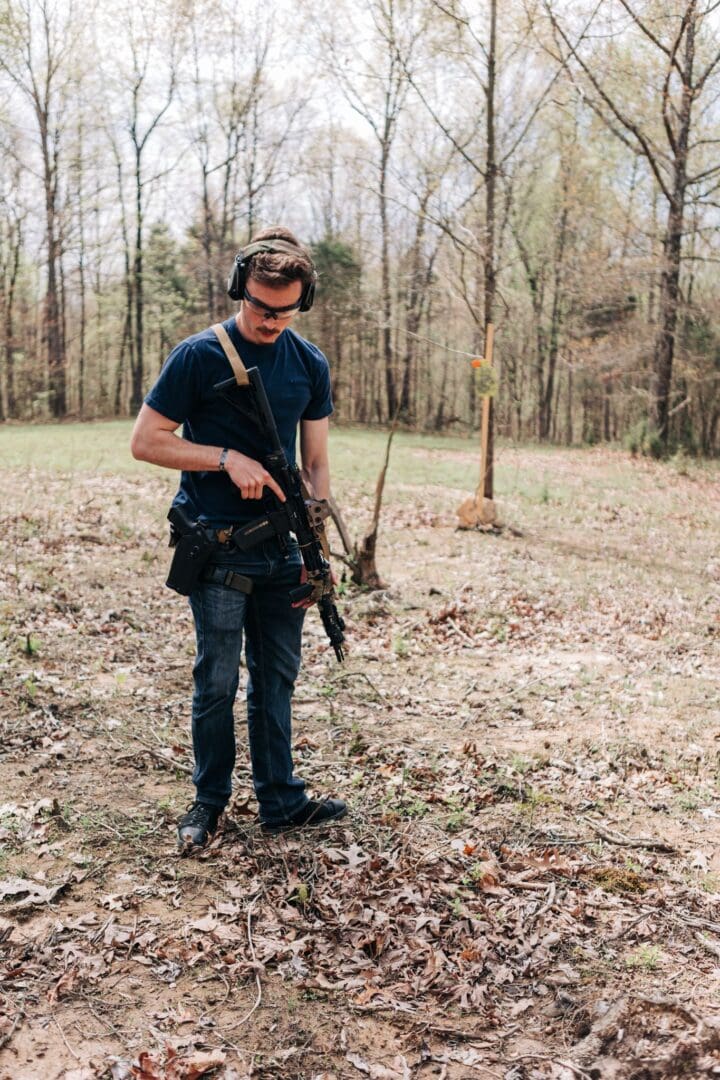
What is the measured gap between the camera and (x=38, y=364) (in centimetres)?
3253

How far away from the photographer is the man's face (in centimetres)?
328

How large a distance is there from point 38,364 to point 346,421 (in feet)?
39.2

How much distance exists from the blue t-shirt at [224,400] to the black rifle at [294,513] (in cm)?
6

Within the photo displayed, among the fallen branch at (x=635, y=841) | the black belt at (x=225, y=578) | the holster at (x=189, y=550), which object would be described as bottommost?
the fallen branch at (x=635, y=841)

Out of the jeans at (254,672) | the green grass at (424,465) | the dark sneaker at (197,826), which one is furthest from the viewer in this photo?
the green grass at (424,465)

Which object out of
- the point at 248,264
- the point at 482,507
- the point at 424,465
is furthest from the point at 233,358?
the point at 424,465

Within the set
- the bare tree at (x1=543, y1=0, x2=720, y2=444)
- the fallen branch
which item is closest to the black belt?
the fallen branch

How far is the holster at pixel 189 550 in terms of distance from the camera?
11.2 ft

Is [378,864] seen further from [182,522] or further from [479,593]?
[479,593]

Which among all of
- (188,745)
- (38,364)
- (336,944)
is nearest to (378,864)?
(336,944)

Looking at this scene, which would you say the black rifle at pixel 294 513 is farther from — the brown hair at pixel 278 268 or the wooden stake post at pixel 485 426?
the wooden stake post at pixel 485 426

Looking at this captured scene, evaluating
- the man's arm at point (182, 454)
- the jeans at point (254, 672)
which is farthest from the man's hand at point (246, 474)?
the jeans at point (254, 672)

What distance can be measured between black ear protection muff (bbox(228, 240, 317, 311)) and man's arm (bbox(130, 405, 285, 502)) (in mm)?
575

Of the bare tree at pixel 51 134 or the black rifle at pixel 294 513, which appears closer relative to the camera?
the black rifle at pixel 294 513
